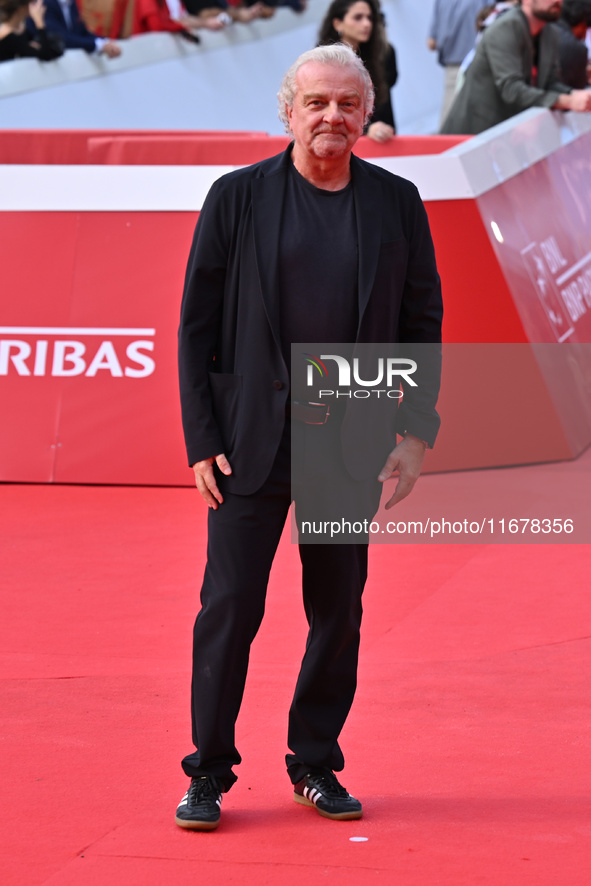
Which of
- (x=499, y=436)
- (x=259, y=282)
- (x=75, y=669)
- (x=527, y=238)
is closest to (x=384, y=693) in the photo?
(x=75, y=669)

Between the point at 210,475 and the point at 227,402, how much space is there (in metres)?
0.17

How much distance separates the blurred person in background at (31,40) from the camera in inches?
447

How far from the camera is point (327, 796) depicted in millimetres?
2781

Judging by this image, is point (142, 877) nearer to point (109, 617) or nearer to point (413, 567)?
point (109, 617)

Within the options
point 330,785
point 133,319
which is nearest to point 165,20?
point 133,319

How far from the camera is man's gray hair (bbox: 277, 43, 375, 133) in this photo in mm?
2619

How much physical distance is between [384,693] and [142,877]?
4.26 ft

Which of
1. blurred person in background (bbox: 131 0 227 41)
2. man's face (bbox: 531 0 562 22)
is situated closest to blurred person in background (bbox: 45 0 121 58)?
blurred person in background (bbox: 131 0 227 41)

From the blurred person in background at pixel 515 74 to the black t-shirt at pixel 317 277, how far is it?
19.0 ft

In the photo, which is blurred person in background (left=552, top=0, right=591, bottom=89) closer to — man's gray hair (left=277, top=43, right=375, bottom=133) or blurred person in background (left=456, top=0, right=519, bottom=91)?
blurred person in background (left=456, top=0, right=519, bottom=91)

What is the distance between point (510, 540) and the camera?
5520 millimetres

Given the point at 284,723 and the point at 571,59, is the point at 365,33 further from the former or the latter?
the point at 284,723

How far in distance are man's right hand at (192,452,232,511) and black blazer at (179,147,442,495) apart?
0.06 ft

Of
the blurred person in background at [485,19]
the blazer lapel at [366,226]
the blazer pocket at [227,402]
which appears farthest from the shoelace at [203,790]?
the blurred person in background at [485,19]
